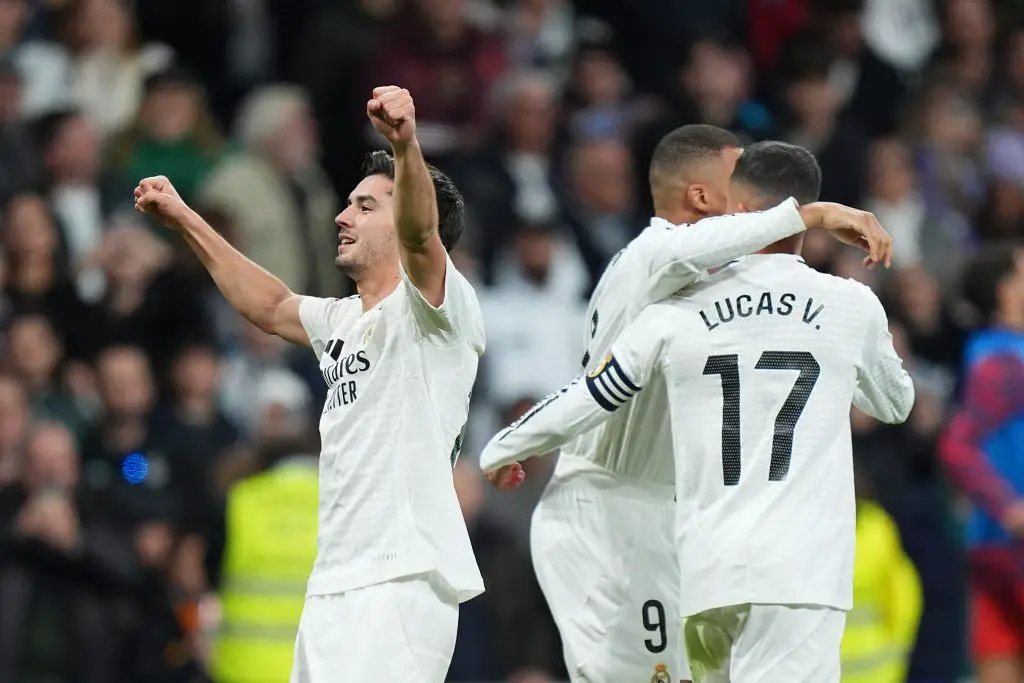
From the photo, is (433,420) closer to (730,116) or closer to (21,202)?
(21,202)

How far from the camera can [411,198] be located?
597cm

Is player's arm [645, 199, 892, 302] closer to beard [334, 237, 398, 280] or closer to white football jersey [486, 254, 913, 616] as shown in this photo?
white football jersey [486, 254, 913, 616]

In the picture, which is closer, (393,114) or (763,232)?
(393,114)

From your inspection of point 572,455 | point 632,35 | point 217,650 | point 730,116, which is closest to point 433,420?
point 572,455

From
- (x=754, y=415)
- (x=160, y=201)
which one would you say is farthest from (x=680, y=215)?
(x=160, y=201)

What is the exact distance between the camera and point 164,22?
13828 mm

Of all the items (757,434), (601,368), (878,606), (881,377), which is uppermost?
(601,368)

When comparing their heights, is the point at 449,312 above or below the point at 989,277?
above

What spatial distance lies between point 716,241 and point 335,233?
6705 mm

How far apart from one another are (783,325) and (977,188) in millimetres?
8599

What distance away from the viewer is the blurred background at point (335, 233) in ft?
33.7

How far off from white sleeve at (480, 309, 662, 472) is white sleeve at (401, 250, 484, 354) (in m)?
0.33

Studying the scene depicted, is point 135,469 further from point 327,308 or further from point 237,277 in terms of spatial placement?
point 327,308

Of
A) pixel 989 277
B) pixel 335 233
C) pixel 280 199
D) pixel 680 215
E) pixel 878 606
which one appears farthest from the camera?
pixel 335 233
